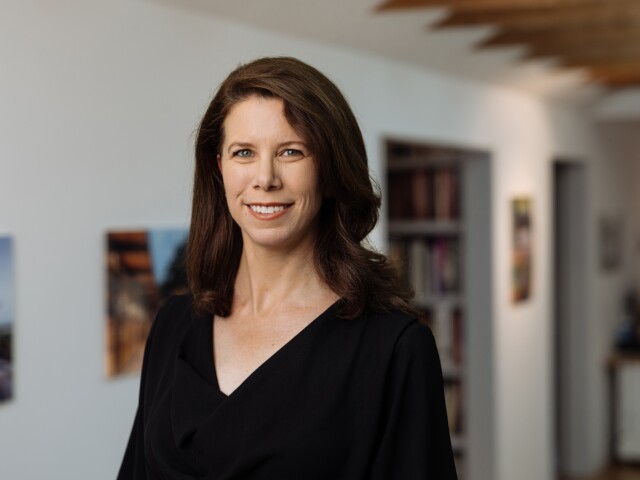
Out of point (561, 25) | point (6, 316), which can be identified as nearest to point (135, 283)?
point (6, 316)

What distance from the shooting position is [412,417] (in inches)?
55.5

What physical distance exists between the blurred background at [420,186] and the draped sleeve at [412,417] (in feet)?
1.00

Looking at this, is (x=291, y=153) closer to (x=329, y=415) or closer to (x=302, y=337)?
(x=302, y=337)

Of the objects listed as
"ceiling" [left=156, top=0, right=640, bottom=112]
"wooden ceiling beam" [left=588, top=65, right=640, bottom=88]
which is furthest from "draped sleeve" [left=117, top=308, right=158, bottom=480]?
"wooden ceiling beam" [left=588, top=65, right=640, bottom=88]

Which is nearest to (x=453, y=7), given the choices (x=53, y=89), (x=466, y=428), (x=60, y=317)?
(x=53, y=89)

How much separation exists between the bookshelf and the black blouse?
148 inches

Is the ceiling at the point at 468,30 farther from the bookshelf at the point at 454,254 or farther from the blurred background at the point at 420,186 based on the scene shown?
the bookshelf at the point at 454,254

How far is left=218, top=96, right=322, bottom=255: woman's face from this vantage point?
139 cm

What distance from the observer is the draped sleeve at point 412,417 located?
4.59 ft

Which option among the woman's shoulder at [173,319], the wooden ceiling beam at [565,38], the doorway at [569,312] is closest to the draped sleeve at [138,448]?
the woman's shoulder at [173,319]

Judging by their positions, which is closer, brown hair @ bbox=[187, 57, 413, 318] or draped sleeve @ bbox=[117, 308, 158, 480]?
brown hair @ bbox=[187, 57, 413, 318]

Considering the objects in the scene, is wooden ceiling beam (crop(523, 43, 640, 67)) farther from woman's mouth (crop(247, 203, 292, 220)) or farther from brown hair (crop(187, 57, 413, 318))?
woman's mouth (crop(247, 203, 292, 220))

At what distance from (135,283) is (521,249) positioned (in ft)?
11.0

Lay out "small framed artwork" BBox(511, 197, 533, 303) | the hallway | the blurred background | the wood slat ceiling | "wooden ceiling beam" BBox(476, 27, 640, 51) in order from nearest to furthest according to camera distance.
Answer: the blurred background
the wood slat ceiling
"wooden ceiling beam" BBox(476, 27, 640, 51)
"small framed artwork" BBox(511, 197, 533, 303)
the hallway
